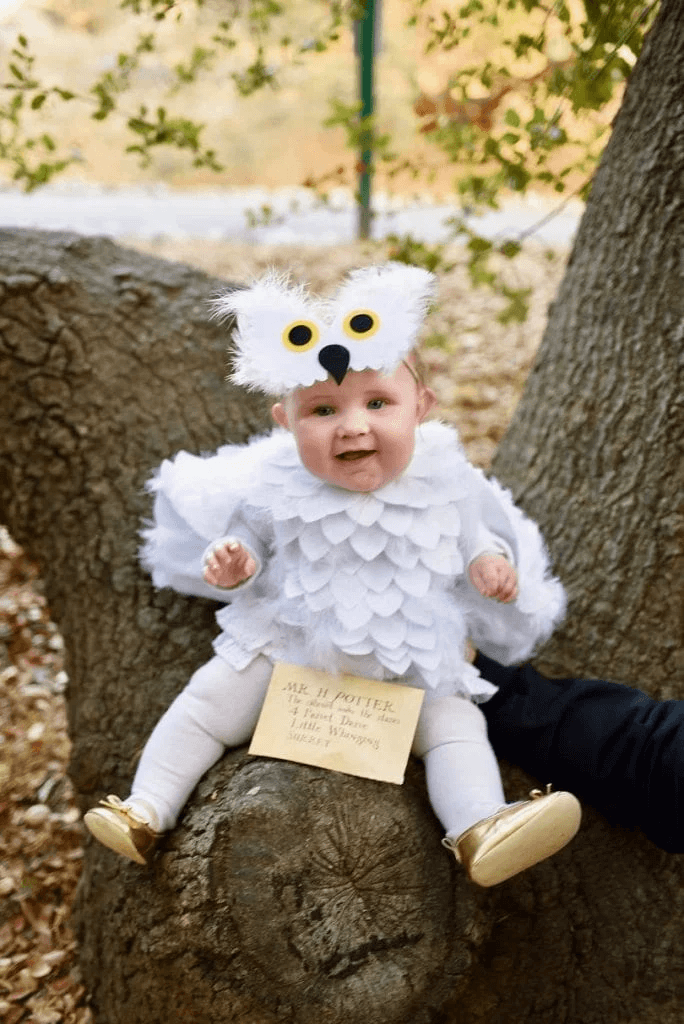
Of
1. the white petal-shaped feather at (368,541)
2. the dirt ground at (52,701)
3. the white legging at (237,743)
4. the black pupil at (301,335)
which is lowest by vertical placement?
the dirt ground at (52,701)

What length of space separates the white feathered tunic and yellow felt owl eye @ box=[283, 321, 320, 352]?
0.24 meters

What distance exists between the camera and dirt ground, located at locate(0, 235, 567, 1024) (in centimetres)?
188

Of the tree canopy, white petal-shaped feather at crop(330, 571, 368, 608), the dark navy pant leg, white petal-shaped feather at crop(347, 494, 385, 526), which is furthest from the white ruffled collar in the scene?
the tree canopy

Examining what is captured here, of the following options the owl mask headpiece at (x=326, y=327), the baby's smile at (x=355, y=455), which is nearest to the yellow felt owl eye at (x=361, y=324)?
the owl mask headpiece at (x=326, y=327)

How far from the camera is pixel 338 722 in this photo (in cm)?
161

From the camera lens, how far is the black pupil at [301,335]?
60.7 inches

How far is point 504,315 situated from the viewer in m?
2.88

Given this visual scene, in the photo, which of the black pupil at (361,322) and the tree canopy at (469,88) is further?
the tree canopy at (469,88)

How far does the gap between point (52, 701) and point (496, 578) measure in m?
1.45

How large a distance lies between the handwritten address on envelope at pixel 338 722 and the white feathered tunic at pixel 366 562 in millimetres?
29

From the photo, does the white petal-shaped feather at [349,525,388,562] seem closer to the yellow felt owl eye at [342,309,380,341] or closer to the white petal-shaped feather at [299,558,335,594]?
the white petal-shaped feather at [299,558,335,594]

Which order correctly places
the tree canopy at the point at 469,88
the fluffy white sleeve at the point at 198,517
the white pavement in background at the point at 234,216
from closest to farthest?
the fluffy white sleeve at the point at 198,517 → the tree canopy at the point at 469,88 → the white pavement in background at the point at 234,216

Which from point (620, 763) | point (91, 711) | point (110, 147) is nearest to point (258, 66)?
point (91, 711)

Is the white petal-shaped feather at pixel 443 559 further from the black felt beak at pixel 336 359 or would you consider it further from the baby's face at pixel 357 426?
the black felt beak at pixel 336 359
